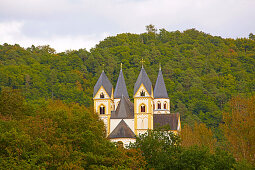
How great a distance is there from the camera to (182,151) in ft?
125

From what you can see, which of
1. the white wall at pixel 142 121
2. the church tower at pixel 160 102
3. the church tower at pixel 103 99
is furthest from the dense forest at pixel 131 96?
the white wall at pixel 142 121

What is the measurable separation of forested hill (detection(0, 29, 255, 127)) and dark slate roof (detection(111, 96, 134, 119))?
20990mm

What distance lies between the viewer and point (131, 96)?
86188mm

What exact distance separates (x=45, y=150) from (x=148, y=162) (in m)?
8.24

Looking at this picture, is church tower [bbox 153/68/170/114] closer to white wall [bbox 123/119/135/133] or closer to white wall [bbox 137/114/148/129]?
white wall [bbox 137/114/148/129]

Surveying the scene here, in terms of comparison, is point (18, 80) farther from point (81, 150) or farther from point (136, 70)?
point (81, 150)

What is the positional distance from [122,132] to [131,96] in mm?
29397

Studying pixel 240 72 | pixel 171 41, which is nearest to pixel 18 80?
pixel 240 72

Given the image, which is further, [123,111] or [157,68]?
[157,68]

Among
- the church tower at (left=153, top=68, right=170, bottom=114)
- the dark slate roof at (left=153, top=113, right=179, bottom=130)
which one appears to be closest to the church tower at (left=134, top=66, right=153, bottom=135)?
the dark slate roof at (left=153, top=113, right=179, bottom=130)

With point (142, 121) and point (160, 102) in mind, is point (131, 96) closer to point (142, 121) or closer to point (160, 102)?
point (160, 102)

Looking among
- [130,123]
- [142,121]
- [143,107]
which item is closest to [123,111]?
[130,123]

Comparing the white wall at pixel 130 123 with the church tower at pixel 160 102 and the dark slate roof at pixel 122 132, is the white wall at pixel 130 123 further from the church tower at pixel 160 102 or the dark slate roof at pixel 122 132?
the church tower at pixel 160 102

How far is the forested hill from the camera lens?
8862 centimetres
